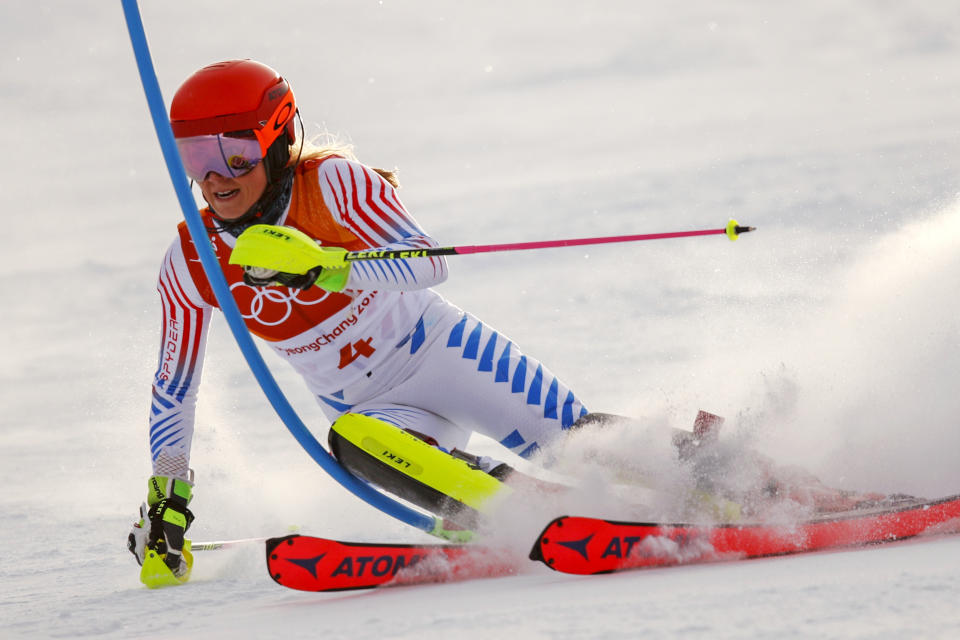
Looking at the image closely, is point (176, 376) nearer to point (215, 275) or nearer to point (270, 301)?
point (270, 301)

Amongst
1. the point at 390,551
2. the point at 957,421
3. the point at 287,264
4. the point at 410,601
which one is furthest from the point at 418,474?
the point at 957,421

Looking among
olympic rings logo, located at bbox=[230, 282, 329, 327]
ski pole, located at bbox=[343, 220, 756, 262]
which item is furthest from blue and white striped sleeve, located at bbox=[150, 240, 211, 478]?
ski pole, located at bbox=[343, 220, 756, 262]

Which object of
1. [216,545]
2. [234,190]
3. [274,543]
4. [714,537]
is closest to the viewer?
[714,537]

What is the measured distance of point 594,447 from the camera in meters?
3.33

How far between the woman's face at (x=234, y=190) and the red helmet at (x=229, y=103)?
100 mm

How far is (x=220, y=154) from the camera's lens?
3.29 meters

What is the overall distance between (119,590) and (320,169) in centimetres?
170

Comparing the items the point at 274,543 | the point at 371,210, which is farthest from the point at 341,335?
the point at 274,543

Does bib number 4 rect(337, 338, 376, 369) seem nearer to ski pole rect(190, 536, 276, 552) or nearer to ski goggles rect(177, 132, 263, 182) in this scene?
ski goggles rect(177, 132, 263, 182)

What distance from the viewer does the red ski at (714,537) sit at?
8.66ft

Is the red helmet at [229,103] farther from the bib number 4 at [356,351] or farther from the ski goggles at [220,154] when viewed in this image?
the bib number 4 at [356,351]

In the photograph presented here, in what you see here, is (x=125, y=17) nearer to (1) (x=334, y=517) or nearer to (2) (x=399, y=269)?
(2) (x=399, y=269)

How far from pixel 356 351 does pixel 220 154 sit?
83 cm

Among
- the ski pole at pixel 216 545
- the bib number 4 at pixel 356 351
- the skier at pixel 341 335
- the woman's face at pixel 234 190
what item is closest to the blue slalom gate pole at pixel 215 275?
the skier at pixel 341 335
